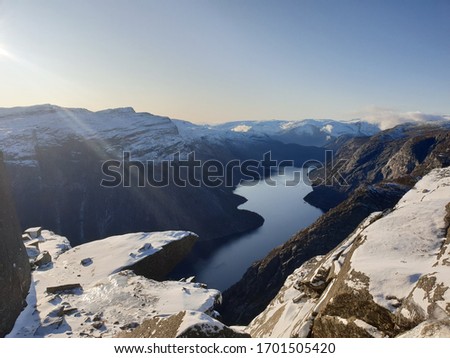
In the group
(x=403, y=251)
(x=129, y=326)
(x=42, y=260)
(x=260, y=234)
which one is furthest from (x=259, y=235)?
(x=403, y=251)

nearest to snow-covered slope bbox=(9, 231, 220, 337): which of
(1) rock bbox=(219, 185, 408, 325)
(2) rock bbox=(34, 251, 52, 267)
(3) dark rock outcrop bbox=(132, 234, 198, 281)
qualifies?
(2) rock bbox=(34, 251, 52, 267)

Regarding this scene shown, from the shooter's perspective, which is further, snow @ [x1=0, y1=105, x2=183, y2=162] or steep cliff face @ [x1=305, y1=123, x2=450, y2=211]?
snow @ [x1=0, y1=105, x2=183, y2=162]

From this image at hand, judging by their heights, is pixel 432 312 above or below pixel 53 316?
above

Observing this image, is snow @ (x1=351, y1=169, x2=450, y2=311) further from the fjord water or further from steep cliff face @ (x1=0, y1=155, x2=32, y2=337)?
the fjord water

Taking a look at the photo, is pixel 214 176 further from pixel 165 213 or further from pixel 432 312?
pixel 432 312

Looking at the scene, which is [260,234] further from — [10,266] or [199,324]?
[199,324]

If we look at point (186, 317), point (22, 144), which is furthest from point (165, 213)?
point (186, 317)

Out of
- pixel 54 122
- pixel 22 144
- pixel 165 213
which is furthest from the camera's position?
pixel 54 122
